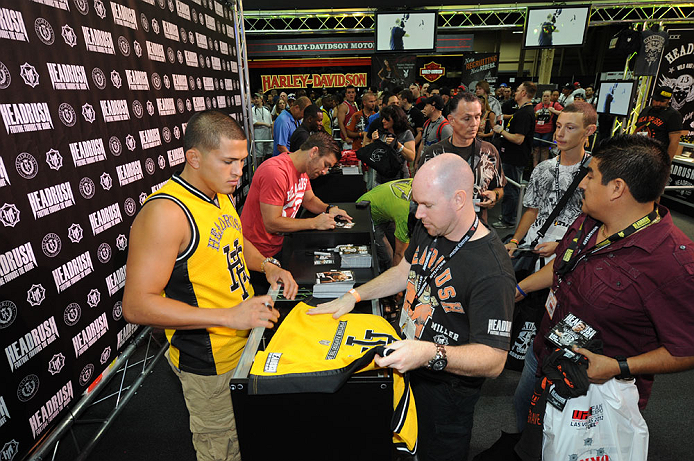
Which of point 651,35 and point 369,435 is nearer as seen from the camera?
point 369,435

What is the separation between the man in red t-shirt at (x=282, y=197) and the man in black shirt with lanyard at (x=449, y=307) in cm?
119

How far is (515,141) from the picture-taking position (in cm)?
645

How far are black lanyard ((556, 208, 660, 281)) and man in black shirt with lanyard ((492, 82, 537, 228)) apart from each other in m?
4.80

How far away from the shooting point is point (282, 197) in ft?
9.91

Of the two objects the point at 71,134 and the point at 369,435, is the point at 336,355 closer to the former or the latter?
the point at 369,435

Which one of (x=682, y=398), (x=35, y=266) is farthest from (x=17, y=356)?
(x=682, y=398)

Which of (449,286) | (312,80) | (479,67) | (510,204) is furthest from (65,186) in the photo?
(312,80)

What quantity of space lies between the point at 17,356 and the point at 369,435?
2.06 metres

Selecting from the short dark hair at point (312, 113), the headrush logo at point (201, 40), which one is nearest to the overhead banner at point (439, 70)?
the short dark hair at point (312, 113)

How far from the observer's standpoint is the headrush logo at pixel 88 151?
2.63 meters

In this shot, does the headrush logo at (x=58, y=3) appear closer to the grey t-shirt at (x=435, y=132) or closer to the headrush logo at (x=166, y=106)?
the headrush logo at (x=166, y=106)

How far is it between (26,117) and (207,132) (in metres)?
1.30

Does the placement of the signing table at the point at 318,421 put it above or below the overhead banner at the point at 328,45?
below

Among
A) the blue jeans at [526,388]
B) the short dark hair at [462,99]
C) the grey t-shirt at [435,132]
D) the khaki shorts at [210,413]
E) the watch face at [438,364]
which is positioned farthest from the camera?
the grey t-shirt at [435,132]
